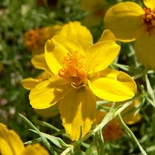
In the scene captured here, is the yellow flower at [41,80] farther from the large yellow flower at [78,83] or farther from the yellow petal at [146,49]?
the yellow petal at [146,49]

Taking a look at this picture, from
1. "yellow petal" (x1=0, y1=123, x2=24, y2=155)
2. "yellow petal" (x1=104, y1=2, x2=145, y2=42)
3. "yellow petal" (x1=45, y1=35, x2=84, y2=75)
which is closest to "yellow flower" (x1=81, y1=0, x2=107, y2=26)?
"yellow petal" (x1=104, y1=2, x2=145, y2=42)

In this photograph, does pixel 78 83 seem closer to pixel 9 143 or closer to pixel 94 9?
pixel 9 143

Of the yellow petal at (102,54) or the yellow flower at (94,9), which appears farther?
the yellow flower at (94,9)

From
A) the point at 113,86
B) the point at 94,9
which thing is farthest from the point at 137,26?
the point at 94,9

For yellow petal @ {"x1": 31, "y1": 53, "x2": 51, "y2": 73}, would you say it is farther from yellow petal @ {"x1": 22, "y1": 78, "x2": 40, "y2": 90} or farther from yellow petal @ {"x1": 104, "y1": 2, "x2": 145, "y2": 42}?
yellow petal @ {"x1": 104, "y1": 2, "x2": 145, "y2": 42}

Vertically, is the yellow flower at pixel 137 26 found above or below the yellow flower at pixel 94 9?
above

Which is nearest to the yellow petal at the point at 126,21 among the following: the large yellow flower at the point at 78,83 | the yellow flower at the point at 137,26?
the yellow flower at the point at 137,26
